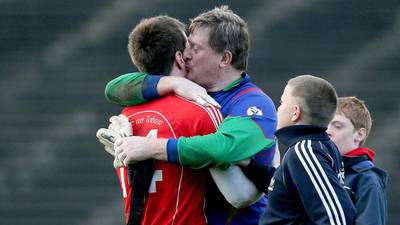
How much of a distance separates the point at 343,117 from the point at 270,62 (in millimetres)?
4726

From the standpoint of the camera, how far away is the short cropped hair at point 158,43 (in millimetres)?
4070

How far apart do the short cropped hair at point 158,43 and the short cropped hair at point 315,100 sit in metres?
0.53

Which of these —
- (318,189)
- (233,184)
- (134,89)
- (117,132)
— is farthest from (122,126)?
(318,189)

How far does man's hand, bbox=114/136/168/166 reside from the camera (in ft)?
12.7

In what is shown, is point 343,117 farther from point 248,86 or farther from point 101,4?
point 101,4

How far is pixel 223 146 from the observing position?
12.5ft

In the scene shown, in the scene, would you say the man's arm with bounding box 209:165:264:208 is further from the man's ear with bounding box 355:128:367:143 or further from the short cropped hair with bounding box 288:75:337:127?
the man's ear with bounding box 355:128:367:143

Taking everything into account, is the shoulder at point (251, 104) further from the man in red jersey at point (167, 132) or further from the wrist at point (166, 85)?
the wrist at point (166, 85)

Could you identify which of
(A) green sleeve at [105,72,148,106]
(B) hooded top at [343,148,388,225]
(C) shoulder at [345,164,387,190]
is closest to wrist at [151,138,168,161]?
(A) green sleeve at [105,72,148,106]

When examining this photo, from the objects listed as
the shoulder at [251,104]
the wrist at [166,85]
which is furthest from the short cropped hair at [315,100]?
the wrist at [166,85]

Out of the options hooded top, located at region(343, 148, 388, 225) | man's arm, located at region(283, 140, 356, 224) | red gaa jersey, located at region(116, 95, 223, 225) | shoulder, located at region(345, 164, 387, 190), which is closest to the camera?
man's arm, located at region(283, 140, 356, 224)

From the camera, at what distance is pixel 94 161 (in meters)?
9.42

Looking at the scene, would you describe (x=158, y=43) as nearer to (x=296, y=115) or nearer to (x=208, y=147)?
(x=208, y=147)

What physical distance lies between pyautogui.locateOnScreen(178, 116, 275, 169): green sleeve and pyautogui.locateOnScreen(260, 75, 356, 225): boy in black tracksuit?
6.1 inches
